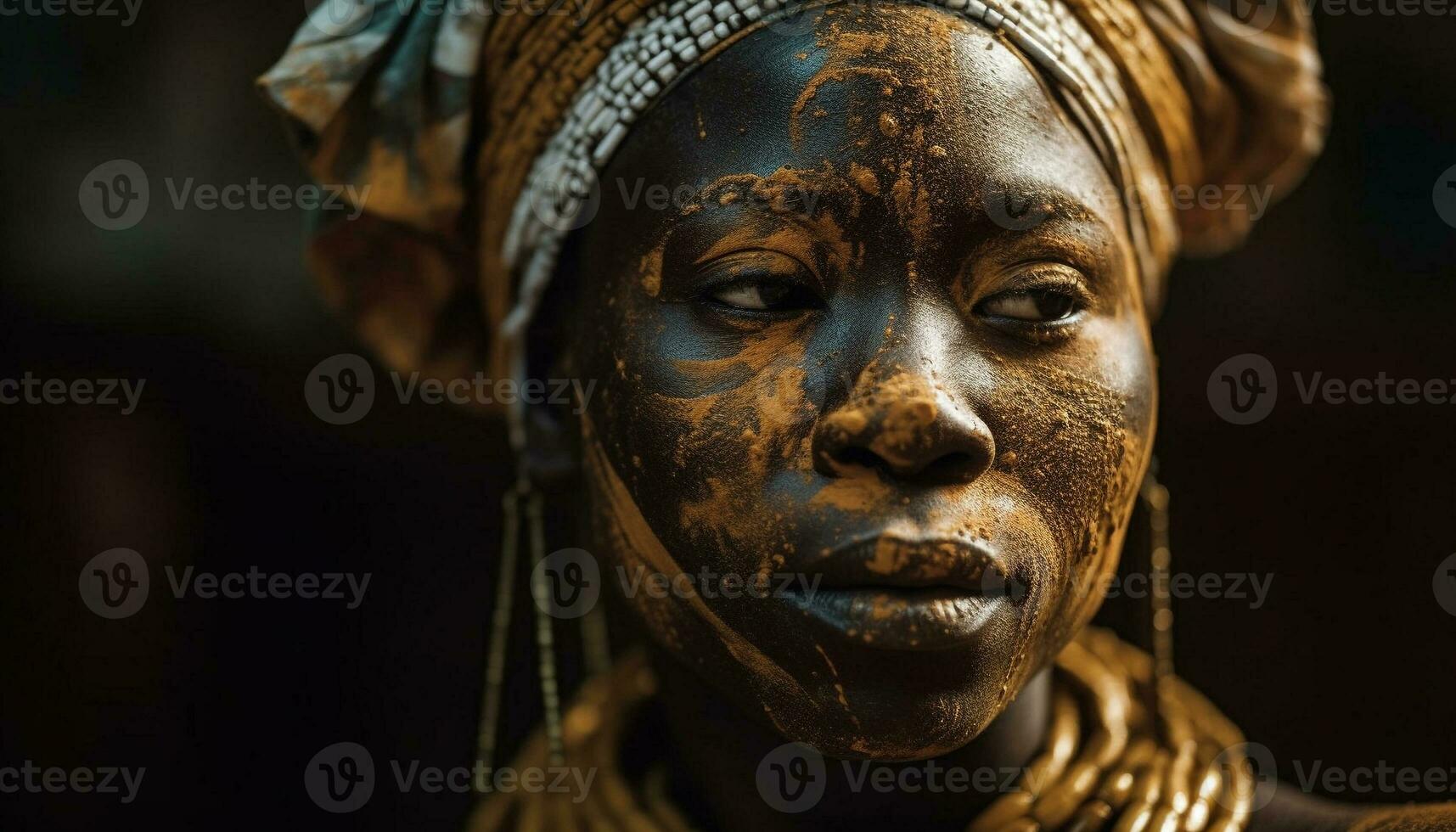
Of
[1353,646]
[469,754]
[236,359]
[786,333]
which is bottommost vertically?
[469,754]

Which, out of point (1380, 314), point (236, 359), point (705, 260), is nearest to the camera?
point (705, 260)

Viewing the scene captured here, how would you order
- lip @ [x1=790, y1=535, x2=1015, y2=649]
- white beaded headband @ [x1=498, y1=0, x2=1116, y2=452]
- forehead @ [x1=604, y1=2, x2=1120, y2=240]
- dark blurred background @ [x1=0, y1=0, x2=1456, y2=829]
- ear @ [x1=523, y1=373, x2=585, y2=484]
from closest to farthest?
1. lip @ [x1=790, y1=535, x2=1015, y2=649]
2. forehead @ [x1=604, y1=2, x2=1120, y2=240]
3. white beaded headband @ [x1=498, y1=0, x2=1116, y2=452]
4. ear @ [x1=523, y1=373, x2=585, y2=484]
5. dark blurred background @ [x1=0, y1=0, x2=1456, y2=829]

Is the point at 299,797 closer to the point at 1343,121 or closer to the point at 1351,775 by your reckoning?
the point at 1351,775

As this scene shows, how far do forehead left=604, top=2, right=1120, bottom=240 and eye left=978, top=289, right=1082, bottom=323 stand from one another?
0.30ft

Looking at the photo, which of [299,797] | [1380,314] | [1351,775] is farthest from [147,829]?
[1380,314]

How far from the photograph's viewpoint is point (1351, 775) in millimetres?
2508

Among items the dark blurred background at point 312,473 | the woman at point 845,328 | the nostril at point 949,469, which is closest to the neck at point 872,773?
the woman at point 845,328

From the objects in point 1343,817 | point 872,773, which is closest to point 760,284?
point 872,773

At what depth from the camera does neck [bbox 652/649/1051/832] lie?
171 cm

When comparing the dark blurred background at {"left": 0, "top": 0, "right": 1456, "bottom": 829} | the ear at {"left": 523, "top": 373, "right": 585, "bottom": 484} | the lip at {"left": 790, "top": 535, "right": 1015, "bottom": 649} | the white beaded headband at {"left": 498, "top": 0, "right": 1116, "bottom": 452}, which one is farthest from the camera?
the dark blurred background at {"left": 0, "top": 0, "right": 1456, "bottom": 829}

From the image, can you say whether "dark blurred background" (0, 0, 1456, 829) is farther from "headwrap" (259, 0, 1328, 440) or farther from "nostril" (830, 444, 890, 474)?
"nostril" (830, 444, 890, 474)

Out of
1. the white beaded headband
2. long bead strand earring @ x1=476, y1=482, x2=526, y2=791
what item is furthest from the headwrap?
long bead strand earring @ x1=476, y1=482, x2=526, y2=791

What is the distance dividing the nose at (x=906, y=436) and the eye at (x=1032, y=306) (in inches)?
5.8

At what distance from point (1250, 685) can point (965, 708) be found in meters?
1.37
